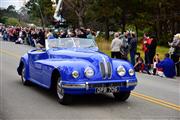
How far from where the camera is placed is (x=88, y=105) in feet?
35.0

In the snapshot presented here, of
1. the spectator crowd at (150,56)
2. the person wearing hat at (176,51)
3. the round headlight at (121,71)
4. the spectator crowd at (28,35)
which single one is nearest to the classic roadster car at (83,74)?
the round headlight at (121,71)

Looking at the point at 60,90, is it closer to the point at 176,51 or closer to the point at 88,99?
the point at 88,99

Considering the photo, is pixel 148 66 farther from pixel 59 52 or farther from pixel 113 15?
pixel 113 15

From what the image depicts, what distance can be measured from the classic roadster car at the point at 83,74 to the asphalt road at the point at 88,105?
36 centimetres

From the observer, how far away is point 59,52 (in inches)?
480

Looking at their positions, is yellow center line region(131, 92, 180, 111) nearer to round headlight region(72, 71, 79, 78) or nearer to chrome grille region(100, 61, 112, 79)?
chrome grille region(100, 61, 112, 79)

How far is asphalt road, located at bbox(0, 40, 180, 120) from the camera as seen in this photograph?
945cm

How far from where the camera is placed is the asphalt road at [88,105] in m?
9.45

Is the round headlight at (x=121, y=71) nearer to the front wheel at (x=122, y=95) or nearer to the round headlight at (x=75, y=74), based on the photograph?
the front wheel at (x=122, y=95)

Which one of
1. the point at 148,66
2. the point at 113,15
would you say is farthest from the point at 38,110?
the point at 113,15

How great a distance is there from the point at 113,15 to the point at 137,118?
1470 inches

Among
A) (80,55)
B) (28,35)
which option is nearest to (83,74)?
(80,55)

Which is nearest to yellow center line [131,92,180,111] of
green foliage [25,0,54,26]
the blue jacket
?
the blue jacket

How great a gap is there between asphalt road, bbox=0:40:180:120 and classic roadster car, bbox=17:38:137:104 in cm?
36
